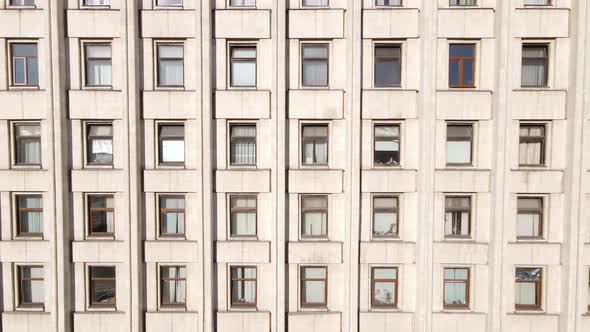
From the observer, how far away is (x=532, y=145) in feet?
39.7

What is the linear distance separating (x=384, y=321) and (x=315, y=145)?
7.36 meters

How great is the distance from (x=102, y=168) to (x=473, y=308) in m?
15.5

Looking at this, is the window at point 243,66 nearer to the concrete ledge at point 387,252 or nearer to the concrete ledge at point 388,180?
the concrete ledge at point 388,180

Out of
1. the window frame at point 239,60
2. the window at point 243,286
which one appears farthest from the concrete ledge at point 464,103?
the window at point 243,286

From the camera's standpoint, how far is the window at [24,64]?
1209cm

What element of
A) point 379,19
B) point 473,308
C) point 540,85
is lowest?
point 473,308

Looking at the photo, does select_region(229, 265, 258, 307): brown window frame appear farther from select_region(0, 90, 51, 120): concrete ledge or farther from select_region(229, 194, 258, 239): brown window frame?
select_region(0, 90, 51, 120): concrete ledge

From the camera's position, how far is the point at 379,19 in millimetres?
11773

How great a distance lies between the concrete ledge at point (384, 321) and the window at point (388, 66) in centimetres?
894

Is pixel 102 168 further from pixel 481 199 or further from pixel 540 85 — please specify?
pixel 540 85

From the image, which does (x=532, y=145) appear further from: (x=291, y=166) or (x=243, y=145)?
(x=243, y=145)

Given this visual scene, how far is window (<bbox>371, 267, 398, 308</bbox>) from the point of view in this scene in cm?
1238

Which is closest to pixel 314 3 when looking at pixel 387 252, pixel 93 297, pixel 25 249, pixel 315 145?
pixel 315 145

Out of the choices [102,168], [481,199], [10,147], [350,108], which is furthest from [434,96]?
[10,147]
